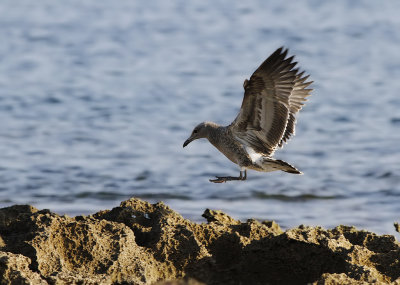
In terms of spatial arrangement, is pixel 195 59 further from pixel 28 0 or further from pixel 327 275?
pixel 327 275

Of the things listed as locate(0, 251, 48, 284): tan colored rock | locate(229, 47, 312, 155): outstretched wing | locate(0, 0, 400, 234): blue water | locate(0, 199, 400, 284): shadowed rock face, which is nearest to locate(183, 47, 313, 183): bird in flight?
locate(229, 47, 312, 155): outstretched wing

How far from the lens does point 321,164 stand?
33.6 ft

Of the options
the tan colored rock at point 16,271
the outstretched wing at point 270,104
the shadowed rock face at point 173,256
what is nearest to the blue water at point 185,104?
the outstretched wing at point 270,104

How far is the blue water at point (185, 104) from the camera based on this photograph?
8.95 meters

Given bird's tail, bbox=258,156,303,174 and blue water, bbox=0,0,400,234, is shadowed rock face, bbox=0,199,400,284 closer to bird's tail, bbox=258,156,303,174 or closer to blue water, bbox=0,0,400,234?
bird's tail, bbox=258,156,303,174

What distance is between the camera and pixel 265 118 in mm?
6711

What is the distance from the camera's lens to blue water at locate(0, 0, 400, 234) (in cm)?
895

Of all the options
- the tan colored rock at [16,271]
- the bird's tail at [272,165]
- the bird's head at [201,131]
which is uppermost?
the bird's head at [201,131]

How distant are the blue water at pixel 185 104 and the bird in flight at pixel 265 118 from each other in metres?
1.25

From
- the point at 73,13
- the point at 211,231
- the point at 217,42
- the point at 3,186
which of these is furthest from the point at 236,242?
the point at 73,13

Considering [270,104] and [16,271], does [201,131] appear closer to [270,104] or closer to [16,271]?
[270,104]

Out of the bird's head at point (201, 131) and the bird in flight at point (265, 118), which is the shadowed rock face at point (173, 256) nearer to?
the bird in flight at point (265, 118)

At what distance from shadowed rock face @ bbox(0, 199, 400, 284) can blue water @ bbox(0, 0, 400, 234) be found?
2702 mm

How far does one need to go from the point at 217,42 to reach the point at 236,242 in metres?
12.1
